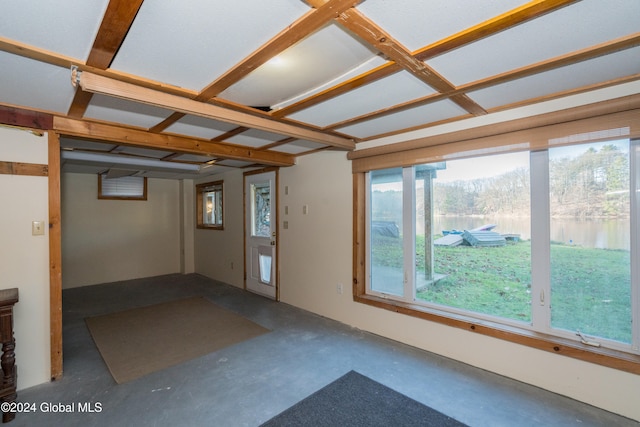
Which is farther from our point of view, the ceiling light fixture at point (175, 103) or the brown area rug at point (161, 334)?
the brown area rug at point (161, 334)

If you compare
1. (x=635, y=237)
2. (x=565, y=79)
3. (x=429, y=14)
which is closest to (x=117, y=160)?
(x=429, y=14)

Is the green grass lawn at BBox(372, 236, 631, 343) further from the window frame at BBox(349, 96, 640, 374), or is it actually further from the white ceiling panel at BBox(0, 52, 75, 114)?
the white ceiling panel at BBox(0, 52, 75, 114)

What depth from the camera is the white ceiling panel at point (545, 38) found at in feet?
3.79

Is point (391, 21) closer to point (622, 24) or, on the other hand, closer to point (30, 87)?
point (622, 24)

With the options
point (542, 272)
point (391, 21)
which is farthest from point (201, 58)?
point (542, 272)

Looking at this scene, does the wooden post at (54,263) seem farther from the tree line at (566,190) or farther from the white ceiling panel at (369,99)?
the tree line at (566,190)

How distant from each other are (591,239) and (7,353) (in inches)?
164

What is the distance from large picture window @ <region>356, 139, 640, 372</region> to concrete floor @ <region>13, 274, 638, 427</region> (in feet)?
1.48

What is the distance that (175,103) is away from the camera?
6.22 ft

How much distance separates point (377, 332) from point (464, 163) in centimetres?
197

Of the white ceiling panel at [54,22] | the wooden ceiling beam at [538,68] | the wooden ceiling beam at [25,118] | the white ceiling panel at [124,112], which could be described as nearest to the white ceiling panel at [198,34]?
the white ceiling panel at [54,22]

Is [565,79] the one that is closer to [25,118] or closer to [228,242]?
[25,118]

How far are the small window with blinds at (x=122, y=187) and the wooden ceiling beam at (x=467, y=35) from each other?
18.5ft

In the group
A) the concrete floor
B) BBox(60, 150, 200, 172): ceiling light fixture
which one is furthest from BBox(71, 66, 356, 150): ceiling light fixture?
BBox(60, 150, 200, 172): ceiling light fixture
